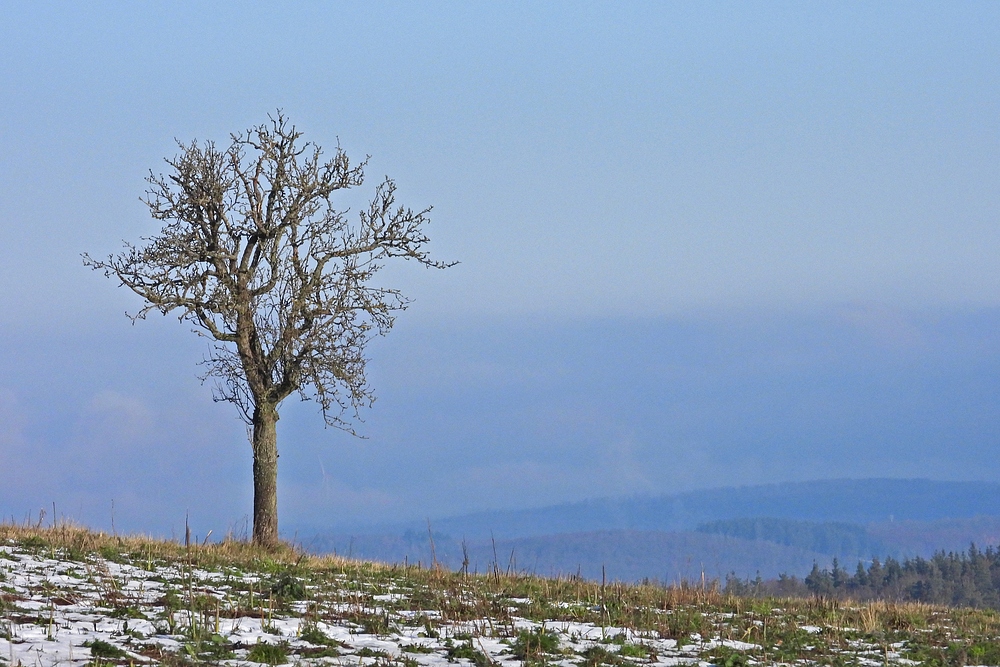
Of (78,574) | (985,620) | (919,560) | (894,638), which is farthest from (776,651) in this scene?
(919,560)

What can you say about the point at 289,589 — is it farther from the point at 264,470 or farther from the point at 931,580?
the point at 931,580

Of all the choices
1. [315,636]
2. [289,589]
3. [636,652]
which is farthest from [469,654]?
[289,589]

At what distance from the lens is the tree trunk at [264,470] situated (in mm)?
25656

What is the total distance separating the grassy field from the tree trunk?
5122mm

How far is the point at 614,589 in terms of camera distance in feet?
61.4

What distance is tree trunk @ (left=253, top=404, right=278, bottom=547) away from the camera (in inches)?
1010

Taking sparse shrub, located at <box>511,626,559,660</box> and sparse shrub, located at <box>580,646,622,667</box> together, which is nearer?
sparse shrub, located at <box>580,646,622,667</box>

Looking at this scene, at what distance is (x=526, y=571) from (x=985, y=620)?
8.59 m

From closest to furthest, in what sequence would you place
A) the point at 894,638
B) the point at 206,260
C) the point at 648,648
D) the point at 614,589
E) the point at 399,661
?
the point at 399,661
the point at 648,648
the point at 894,638
the point at 614,589
the point at 206,260

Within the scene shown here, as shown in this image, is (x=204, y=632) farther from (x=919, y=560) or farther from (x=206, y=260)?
(x=919, y=560)

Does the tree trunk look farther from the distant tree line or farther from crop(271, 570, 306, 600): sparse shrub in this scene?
the distant tree line

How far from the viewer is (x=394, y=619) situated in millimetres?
13797

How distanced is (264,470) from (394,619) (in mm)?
12759

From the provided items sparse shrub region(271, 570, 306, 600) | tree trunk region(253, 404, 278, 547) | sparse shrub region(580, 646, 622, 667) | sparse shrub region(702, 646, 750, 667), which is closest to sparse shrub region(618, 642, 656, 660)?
sparse shrub region(580, 646, 622, 667)
